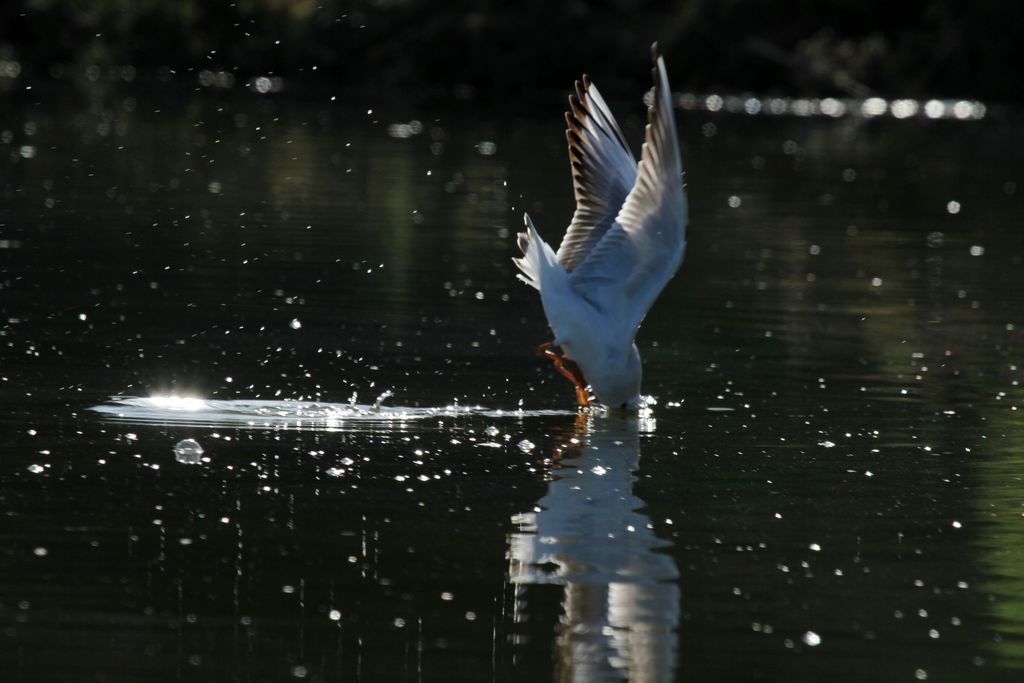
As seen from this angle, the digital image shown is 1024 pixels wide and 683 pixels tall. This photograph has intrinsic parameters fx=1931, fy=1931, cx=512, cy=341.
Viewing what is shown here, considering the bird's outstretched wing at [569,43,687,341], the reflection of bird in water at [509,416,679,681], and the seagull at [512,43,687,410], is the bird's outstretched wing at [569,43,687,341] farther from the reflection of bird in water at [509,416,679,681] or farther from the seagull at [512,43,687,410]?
the reflection of bird in water at [509,416,679,681]

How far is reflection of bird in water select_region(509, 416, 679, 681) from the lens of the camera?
605 cm

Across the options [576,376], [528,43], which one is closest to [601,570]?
[576,376]

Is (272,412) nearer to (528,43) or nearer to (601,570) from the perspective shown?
(601,570)

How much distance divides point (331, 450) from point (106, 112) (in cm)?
2771

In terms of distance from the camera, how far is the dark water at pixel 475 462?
6.22 meters

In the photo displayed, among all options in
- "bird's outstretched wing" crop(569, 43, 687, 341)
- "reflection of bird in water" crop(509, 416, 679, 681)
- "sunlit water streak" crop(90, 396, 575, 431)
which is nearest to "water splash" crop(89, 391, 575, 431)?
"sunlit water streak" crop(90, 396, 575, 431)

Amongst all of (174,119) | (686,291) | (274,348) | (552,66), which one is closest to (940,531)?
(274,348)

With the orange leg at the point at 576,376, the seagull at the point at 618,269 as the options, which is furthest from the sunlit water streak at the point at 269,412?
the seagull at the point at 618,269

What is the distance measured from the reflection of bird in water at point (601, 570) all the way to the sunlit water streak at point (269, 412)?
1087mm

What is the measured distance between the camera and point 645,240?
10.1 meters

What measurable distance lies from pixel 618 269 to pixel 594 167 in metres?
1.06

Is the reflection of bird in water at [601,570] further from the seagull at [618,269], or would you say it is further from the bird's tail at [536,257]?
the bird's tail at [536,257]

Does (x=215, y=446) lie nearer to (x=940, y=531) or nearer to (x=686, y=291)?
(x=940, y=531)

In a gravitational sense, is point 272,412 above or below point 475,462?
above
